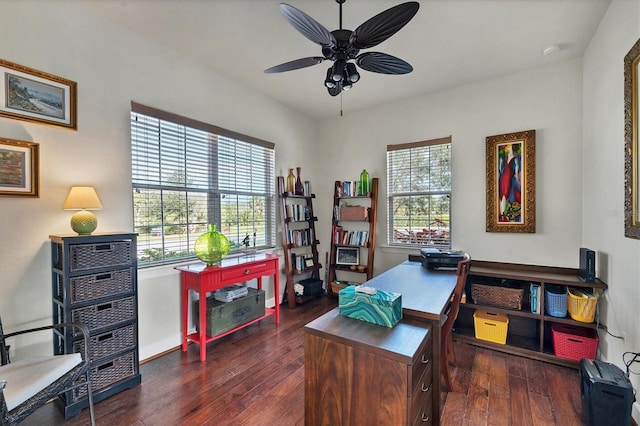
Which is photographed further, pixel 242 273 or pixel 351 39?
pixel 242 273

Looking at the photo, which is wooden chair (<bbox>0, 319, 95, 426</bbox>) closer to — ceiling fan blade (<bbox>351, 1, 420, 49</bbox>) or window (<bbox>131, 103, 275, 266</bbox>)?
window (<bbox>131, 103, 275, 266</bbox>)

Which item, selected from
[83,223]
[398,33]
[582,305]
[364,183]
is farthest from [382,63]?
[582,305]

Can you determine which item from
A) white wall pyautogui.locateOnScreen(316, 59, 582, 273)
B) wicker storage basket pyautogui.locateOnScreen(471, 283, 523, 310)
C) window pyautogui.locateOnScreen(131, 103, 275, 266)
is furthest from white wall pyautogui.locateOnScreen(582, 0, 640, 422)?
window pyautogui.locateOnScreen(131, 103, 275, 266)

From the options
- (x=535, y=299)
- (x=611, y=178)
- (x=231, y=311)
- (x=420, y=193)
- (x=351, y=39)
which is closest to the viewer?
(x=351, y=39)

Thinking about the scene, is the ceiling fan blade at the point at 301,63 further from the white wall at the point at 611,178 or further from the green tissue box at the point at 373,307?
the white wall at the point at 611,178

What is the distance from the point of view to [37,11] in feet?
6.18

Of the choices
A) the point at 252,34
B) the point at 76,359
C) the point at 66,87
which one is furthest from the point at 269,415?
the point at 252,34

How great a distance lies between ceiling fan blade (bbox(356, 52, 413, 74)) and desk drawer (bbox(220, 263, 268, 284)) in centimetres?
216

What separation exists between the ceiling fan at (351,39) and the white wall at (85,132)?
4.40ft

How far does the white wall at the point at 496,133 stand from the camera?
274cm

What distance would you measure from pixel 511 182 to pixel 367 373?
9.20ft

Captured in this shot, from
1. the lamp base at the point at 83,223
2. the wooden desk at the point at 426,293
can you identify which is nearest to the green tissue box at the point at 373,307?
the wooden desk at the point at 426,293

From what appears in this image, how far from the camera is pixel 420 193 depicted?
11.9 ft

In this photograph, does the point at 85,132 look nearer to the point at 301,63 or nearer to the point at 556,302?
the point at 301,63
